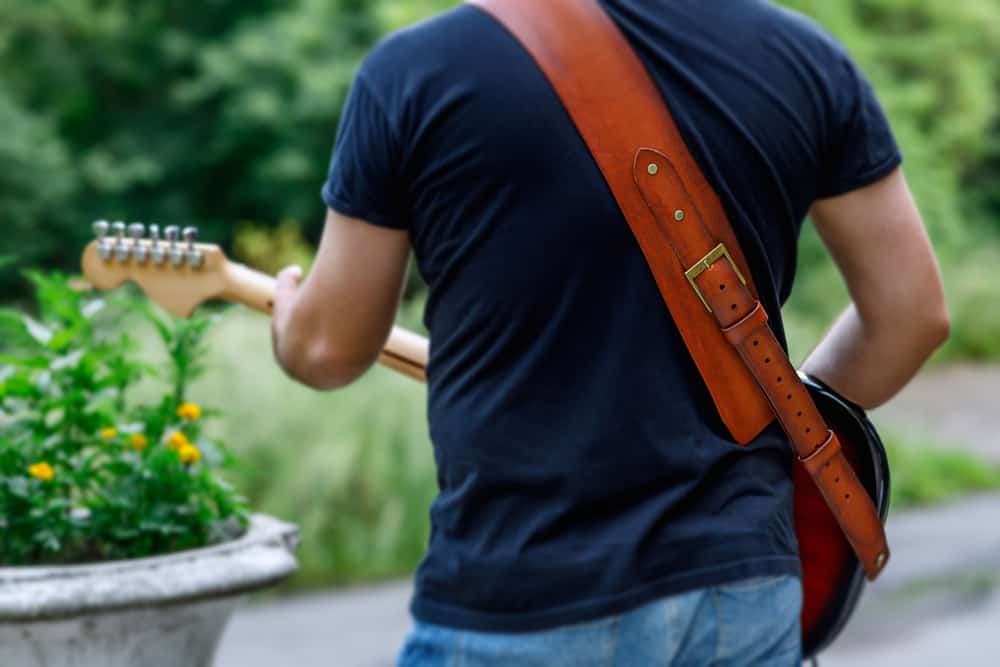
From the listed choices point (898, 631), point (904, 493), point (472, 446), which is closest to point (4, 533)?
point (472, 446)

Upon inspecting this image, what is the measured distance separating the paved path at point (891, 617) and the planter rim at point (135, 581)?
8.87 feet

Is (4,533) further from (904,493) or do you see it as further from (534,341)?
(904,493)

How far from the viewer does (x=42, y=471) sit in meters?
2.82

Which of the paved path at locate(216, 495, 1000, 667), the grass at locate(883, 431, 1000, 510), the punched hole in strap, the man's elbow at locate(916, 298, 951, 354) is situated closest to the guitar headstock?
the punched hole in strap

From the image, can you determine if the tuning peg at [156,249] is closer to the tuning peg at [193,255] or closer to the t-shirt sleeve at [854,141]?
the tuning peg at [193,255]

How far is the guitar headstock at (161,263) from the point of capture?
2.51 meters

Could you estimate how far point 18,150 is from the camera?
12.8m

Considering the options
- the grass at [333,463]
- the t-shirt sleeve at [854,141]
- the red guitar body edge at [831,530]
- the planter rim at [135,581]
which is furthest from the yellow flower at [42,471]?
the grass at [333,463]

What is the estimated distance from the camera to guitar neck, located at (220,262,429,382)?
96.3 inches

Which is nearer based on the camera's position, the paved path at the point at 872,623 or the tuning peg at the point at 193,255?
the tuning peg at the point at 193,255

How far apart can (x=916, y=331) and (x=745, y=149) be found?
1.54 feet

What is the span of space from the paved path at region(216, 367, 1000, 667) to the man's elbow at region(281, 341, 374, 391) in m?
3.53

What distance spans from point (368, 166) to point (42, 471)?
1301 mm

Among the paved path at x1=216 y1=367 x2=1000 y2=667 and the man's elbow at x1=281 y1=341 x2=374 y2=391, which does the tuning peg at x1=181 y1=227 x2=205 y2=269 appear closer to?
the man's elbow at x1=281 y1=341 x2=374 y2=391
